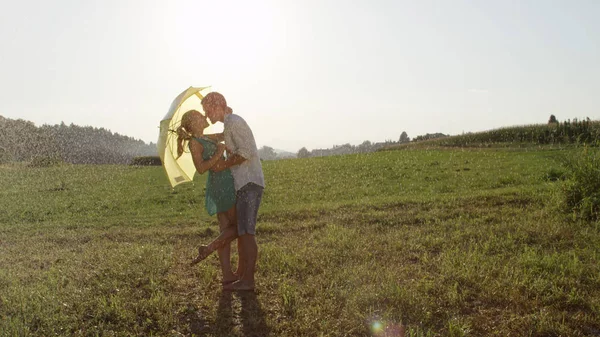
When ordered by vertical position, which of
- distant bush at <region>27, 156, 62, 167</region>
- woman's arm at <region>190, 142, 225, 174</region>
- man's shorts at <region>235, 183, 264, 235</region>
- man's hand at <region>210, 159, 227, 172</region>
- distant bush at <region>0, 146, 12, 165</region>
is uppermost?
distant bush at <region>0, 146, 12, 165</region>

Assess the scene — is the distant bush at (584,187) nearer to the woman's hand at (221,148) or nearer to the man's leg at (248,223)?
the man's leg at (248,223)

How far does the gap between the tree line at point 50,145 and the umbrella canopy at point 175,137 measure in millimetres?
41081

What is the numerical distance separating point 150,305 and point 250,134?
2.44 m

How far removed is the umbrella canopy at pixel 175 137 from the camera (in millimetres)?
6129

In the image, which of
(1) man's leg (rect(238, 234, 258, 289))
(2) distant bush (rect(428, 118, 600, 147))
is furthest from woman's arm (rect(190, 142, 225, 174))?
(2) distant bush (rect(428, 118, 600, 147))

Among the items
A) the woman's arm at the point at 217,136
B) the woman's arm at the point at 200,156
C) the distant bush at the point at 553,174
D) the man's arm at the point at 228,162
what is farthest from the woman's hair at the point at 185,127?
the distant bush at the point at 553,174

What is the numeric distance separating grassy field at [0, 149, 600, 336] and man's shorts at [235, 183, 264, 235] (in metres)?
0.93

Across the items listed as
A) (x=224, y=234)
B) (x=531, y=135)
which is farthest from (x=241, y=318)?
(x=531, y=135)

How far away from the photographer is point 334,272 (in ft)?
23.9

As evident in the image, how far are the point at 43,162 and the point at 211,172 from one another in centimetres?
4030

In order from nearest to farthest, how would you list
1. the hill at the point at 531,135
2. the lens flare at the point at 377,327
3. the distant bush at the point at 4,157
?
the lens flare at the point at 377,327 → the hill at the point at 531,135 → the distant bush at the point at 4,157

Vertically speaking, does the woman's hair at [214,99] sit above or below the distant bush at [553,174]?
above

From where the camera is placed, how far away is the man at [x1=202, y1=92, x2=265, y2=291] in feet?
20.3

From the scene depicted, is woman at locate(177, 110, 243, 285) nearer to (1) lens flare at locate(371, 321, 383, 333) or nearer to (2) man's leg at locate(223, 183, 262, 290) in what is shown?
(2) man's leg at locate(223, 183, 262, 290)
